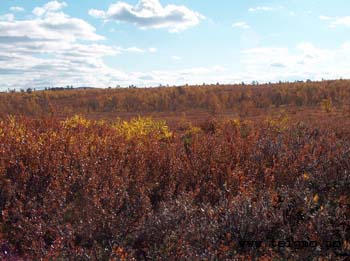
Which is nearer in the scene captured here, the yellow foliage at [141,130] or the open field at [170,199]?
the open field at [170,199]

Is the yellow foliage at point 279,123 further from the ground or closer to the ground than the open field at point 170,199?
further from the ground

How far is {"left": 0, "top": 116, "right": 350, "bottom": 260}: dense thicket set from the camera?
10.9ft

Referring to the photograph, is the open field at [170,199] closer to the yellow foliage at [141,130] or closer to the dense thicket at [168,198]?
the dense thicket at [168,198]

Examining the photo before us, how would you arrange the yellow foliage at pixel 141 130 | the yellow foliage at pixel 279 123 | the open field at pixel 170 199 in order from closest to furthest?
the open field at pixel 170 199, the yellow foliage at pixel 141 130, the yellow foliage at pixel 279 123

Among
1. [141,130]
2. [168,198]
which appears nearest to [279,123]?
[141,130]

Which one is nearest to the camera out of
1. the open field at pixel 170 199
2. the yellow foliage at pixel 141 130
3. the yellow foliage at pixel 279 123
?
the open field at pixel 170 199

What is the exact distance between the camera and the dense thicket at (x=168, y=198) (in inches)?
131

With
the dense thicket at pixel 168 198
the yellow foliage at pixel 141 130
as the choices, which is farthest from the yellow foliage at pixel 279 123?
the dense thicket at pixel 168 198

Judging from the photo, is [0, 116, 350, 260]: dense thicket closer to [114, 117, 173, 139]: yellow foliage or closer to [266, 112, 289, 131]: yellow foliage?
[114, 117, 173, 139]: yellow foliage

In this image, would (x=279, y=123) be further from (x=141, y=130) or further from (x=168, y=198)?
(x=168, y=198)

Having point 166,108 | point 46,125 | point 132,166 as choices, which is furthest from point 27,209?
point 166,108

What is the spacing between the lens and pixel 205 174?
514 cm

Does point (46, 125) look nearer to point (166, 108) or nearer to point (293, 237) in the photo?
point (293, 237)

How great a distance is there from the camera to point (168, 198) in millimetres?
4480
